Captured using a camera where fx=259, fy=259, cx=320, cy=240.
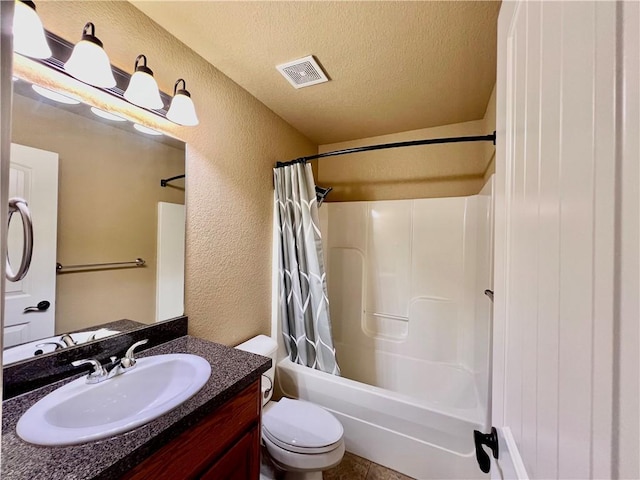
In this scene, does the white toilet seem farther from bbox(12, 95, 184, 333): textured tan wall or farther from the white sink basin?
bbox(12, 95, 184, 333): textured tan wall

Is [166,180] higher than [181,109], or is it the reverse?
[181,109]

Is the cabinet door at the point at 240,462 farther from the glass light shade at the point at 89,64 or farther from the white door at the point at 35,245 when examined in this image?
the glass light shade at the point at 89,64

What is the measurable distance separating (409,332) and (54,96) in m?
2.48

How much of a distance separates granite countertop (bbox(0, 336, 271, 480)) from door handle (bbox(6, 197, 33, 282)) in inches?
14.7

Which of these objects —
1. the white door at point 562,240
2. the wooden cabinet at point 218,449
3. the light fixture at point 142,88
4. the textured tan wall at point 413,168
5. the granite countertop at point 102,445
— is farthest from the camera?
the textured tan wall at point 413,168

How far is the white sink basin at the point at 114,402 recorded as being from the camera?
2.11 ft

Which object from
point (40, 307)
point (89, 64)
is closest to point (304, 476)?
point (40, 307)

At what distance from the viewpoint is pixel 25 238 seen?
0.81 metres

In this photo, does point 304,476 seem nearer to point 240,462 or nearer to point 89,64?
point 240,462

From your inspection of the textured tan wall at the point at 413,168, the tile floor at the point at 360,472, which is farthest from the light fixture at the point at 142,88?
the tile floor at the point at 360,472

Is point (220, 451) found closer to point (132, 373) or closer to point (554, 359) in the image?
point (132, 373)

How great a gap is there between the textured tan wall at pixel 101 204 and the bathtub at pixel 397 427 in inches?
45.1

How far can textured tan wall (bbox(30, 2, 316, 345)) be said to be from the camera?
43.3 inches

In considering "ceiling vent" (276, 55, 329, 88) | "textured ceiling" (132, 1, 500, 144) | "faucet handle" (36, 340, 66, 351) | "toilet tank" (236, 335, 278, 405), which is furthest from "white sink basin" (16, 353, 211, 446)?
"ceiling vent" (276, 55, 329, 88)
